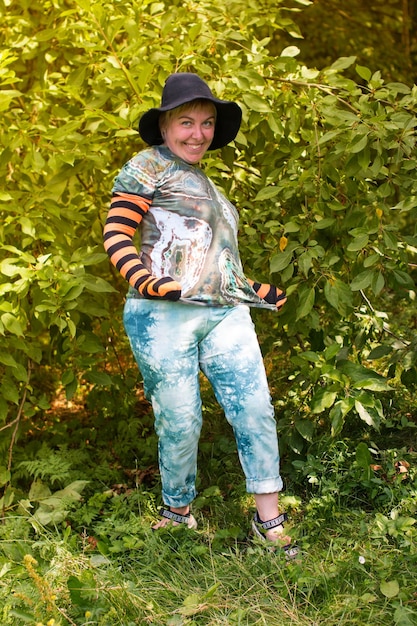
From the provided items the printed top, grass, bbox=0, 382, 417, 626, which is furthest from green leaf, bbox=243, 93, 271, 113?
grass, bbox=0, 382, 417, 626

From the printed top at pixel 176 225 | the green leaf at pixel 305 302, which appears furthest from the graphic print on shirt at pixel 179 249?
the green leaf at pixel 305 302

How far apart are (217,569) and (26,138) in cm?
177

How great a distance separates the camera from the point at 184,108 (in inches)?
Answer: 104

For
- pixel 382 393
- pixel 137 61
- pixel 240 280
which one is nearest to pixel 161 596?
pixel 240 280

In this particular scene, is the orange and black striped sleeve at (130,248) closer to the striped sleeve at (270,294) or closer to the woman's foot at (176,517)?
the striped sleeve at (270,294)

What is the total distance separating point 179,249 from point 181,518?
3.24 ft

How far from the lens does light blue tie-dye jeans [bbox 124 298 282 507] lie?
2.66m

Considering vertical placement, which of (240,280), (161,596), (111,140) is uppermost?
(111,140)

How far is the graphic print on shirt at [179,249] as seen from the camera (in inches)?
104

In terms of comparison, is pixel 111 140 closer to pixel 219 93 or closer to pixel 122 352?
pixel 219 93

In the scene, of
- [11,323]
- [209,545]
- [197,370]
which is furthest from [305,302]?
[11,323]

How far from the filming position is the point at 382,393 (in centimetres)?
354

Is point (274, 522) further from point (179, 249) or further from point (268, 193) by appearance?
point (268, 193)

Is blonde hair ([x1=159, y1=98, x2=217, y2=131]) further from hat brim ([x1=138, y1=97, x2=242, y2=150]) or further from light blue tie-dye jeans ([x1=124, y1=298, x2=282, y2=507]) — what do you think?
light blue tie-dye jeans ([x1=124, y1=298, x2=282, y2=507])
